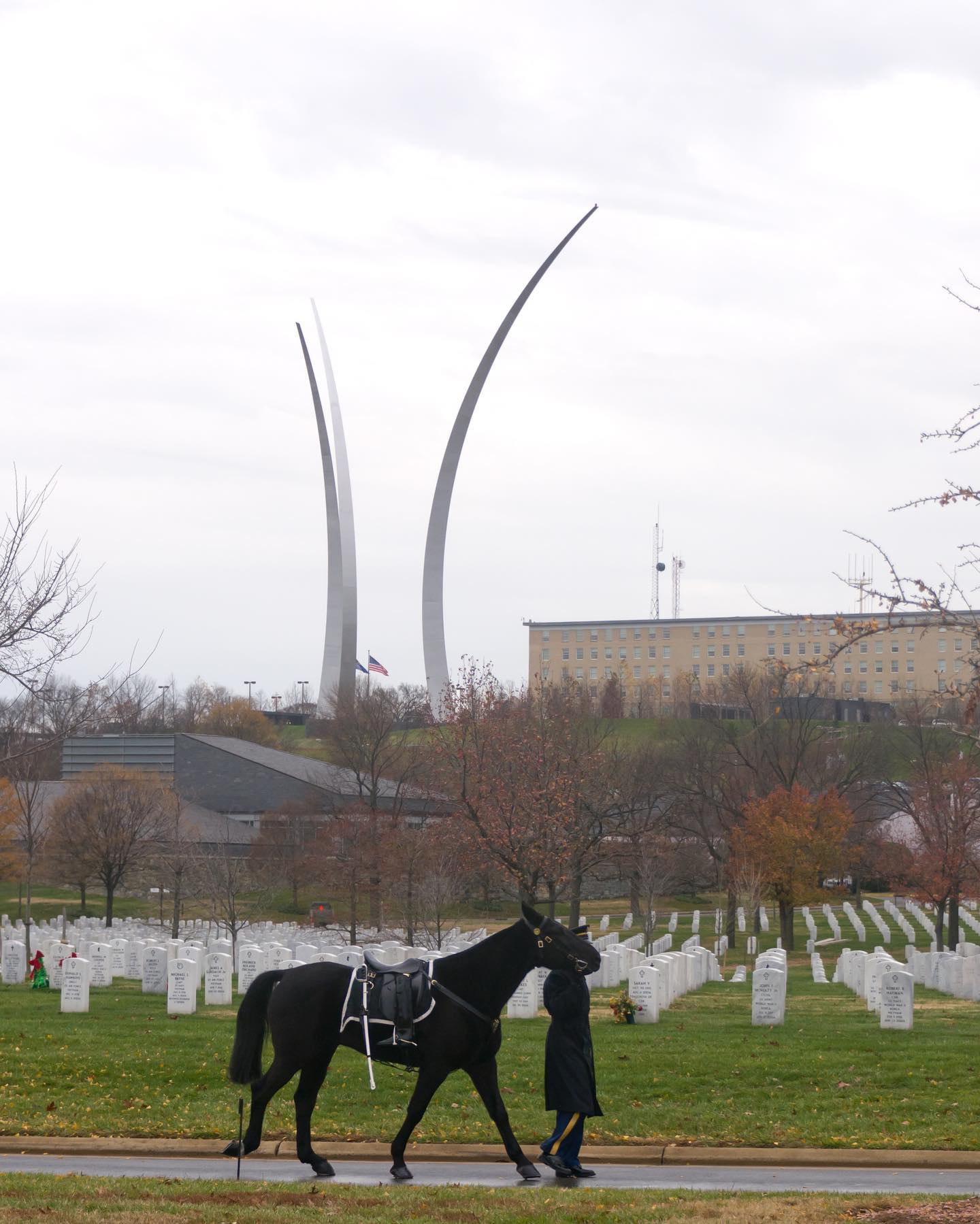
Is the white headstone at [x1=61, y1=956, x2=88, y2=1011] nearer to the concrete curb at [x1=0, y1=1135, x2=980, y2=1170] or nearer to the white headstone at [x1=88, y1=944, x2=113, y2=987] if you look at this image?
the white headstone at [x1=88, y1=944, x2=113, y2=987]

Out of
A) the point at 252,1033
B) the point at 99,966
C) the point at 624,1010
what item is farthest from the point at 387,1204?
the point at 99,966

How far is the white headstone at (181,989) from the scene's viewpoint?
21359 mm

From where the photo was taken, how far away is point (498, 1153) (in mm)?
11422

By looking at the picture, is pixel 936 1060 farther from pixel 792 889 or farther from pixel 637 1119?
pixel 792 889

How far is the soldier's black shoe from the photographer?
10164 millimetres

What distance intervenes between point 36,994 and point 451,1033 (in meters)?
17.2

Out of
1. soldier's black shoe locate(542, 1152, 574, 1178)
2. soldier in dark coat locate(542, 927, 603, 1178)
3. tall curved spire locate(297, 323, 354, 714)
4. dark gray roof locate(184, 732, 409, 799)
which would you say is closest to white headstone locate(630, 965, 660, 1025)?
soldier in dark coat locate(542, 927, 603, 1178)

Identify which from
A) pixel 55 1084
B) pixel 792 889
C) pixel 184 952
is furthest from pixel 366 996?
pixel 792 889

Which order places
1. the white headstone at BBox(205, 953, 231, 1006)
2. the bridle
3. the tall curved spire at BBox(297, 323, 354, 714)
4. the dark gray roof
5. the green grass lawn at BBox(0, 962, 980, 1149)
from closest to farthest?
the bridle, the green grass lawn at BBox(0, 962, 980, 1149), the white headstone at BBox(205, 953, 231, 1006), the dark gray roof, the tall curved spire at BBox(297, 323, 354, 714)

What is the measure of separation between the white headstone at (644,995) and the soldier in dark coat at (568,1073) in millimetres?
8863

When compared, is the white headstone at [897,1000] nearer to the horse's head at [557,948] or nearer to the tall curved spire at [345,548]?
the horse's head at [557,948]

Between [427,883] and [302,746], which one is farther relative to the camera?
[302,746]

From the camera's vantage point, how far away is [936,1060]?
1459 centimetres

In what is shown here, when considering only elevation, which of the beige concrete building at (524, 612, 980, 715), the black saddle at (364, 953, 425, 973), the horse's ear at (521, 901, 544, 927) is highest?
the beige concrete building at (524, 612, 980, 715)
